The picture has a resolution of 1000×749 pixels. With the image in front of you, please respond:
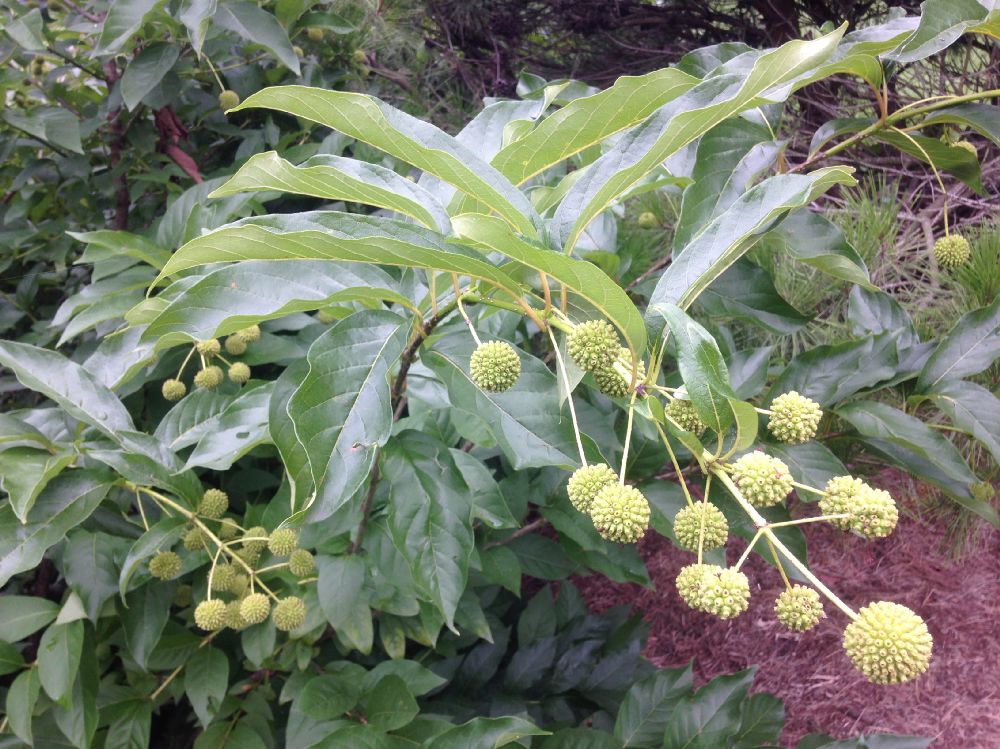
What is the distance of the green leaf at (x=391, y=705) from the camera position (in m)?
1.50

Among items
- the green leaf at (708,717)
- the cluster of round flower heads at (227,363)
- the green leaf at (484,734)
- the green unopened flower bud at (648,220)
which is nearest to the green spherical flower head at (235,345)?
the cluster of round flower heads at (227,363)

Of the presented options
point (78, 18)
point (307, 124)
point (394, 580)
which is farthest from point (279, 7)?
point (394, 580)

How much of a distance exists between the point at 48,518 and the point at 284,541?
1.48 ft

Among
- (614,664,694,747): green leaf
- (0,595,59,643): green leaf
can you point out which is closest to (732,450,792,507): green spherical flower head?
(614,664,694,747): green leaf

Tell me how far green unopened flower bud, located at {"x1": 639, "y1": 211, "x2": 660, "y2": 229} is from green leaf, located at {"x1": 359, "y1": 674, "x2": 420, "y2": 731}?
146cm

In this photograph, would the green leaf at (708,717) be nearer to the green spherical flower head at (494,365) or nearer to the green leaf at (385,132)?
Result: the green spherical flower head at (494,365)

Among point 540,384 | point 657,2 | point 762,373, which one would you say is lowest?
point 762,373

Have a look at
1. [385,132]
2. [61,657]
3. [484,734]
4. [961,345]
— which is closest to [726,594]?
[385,132]

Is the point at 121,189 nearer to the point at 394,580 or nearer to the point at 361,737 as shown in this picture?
the point at 394,580

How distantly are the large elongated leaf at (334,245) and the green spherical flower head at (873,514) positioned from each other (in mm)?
476

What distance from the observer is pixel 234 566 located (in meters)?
1.57

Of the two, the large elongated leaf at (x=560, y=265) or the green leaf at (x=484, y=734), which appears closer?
the large elongated leaf at (x=560, y=265)

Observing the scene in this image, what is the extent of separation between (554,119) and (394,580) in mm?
1060

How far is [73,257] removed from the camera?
2.42 m
